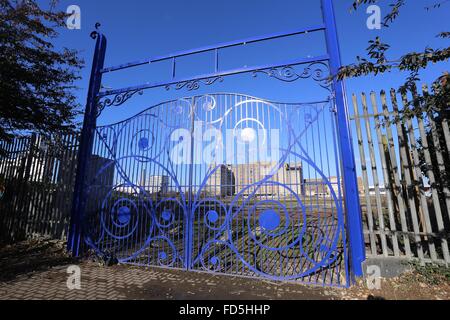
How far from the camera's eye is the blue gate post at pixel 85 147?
5598mm

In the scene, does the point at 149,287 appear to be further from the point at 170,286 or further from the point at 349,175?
the point at 349,175

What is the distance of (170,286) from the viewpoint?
388 centimetres

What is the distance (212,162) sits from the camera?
4.63 metres

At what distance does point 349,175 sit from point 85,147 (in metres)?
5.68

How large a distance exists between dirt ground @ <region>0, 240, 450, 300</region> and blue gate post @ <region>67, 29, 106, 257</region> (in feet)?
2.50

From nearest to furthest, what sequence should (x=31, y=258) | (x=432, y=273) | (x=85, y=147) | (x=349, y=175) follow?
(x=432, y=273), (x=349, y=175), (x=31, y=258), (x=85, y=147)

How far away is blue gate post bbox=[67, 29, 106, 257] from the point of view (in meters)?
5.60

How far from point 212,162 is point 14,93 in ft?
17.8

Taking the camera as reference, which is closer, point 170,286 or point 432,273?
point 432,273

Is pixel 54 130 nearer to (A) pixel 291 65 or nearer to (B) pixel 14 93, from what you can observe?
(B) pixel 14 93

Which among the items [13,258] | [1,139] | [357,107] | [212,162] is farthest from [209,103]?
[1,139]

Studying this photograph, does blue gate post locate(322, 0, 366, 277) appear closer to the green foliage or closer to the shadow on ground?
the green foliage

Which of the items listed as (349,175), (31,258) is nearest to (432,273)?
(349,175)

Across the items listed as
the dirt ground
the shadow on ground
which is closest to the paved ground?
the dirt ground
